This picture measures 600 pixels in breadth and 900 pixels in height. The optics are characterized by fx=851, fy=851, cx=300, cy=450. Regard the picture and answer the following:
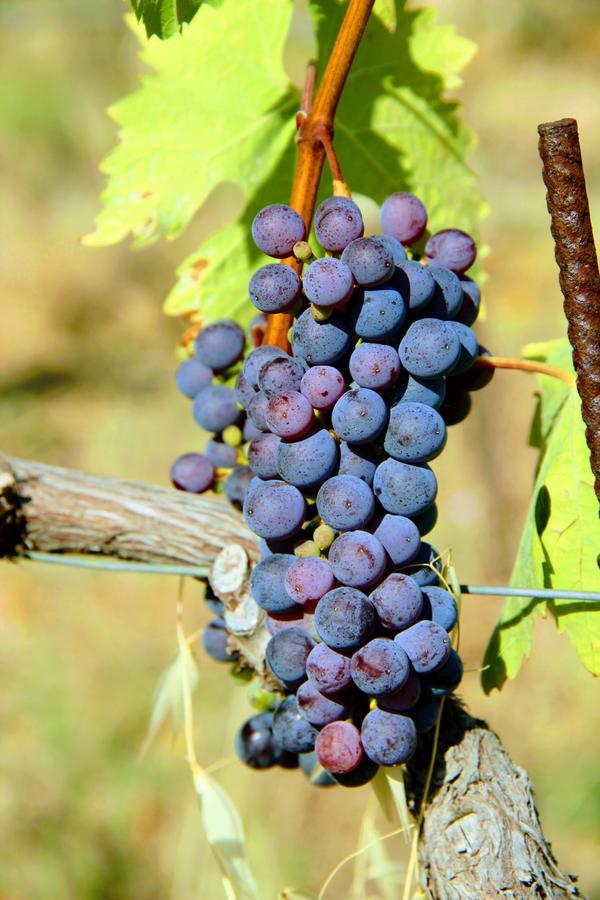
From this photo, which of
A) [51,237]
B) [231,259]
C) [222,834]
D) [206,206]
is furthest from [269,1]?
[51,237]

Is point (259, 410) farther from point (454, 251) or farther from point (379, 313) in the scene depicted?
point (454, 251)

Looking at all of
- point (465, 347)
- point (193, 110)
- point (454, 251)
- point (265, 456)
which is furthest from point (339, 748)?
A: point (193, 110)

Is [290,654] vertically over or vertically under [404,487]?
under

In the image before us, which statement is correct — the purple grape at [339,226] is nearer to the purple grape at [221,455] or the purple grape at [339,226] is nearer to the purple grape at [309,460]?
the purple grape at [309,460]

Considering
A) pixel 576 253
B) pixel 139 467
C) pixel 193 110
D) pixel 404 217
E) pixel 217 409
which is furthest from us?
pixel 139 467

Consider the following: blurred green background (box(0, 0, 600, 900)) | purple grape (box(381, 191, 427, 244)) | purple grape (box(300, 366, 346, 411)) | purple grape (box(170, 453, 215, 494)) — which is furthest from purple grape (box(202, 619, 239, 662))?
blurred green background (box(0, 0, 600, 900))

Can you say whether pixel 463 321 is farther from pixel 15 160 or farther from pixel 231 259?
pixel 15 160

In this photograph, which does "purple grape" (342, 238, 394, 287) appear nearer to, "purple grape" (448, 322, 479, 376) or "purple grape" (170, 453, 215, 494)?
"purple grape" (448, 322, 479, 376)
